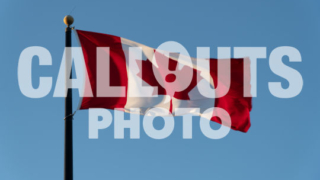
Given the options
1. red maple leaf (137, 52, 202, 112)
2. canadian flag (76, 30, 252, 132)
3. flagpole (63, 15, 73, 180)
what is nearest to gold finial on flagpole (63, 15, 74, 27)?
flagpole (63, 15, 73, 180)

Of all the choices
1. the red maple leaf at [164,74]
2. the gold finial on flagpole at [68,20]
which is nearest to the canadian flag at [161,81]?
the red maple leaf at [164,74]

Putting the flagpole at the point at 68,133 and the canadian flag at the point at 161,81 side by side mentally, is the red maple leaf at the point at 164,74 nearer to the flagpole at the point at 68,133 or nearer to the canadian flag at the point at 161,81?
the canadian flag at the point at 161,81

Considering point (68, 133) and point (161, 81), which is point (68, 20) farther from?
point (161, 81)

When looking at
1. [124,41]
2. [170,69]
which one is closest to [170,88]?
[170,69]

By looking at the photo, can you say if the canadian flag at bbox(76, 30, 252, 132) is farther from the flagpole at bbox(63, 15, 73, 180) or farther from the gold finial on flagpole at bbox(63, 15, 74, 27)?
the flagpole at bbox(63, 15, 73, 180)

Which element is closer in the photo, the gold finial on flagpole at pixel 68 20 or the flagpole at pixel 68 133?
the flagpole at pixel 68 133

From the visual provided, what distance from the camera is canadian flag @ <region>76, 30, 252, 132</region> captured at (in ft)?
66.1

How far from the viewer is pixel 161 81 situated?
856 inches

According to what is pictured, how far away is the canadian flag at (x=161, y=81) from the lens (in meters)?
20.2

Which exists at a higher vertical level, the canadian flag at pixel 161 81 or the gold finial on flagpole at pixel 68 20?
the gold finial on flagpole at pixel 68 20

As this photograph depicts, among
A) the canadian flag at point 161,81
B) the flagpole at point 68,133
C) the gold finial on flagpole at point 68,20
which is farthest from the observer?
the canadian flag at point 161,81

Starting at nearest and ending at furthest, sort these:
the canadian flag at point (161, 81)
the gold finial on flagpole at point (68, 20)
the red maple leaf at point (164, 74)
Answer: the gold finial on flagpole at point (68, 20), the canadian flag at point (161, 81), the red maple leaf at point (164, 74)

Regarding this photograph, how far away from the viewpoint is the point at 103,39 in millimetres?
20750

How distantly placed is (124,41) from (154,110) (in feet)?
8.66
